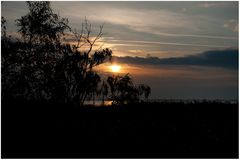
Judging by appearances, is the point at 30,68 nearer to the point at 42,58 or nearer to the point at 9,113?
the point at 42,58

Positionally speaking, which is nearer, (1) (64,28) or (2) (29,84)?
(2) (29,84)

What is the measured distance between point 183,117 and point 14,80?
623 inches

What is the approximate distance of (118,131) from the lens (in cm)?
1969

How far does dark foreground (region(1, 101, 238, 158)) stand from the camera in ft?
53.9

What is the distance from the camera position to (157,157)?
16031 millimetres

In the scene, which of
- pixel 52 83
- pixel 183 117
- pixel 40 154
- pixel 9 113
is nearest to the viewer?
pixel 40 154

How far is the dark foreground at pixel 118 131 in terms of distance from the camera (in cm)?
1644

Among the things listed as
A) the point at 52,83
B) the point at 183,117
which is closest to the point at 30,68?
the point at 52,83

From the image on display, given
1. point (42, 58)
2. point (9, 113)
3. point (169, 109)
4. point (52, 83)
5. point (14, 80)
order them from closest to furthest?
point (9, 113) < point (169, 109) < point (14, 80) < point (42, 58) < point (52, 83)

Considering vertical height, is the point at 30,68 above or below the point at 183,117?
above

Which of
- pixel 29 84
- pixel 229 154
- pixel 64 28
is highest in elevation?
pixel 64 28

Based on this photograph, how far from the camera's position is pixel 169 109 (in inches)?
1061

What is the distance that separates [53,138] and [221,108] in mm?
13803

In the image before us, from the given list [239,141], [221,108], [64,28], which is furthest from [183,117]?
[64,28]
